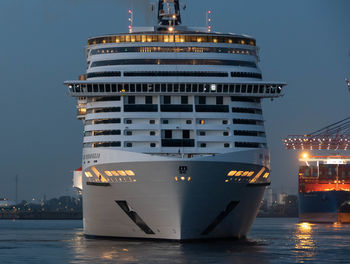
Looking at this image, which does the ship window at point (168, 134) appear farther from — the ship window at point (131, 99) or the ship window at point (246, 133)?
the ship window at point (246, 133)

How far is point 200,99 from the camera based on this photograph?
202 ft

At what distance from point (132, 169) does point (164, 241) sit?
5300 millimetres

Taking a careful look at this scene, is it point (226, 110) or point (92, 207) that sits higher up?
point (226, 110)

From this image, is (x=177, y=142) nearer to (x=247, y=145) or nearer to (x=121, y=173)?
(x=121, y=173)

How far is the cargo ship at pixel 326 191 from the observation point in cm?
14125

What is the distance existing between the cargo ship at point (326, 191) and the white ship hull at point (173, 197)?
82411 mm

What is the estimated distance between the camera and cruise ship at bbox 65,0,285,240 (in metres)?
57.4

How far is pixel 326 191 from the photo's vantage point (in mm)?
142875

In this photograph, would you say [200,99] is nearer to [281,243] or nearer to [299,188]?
[281,243]

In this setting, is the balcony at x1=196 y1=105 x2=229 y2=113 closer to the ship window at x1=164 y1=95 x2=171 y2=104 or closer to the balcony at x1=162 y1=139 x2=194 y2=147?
the ship window at x1=164 y1=95 x2=171 y2=104

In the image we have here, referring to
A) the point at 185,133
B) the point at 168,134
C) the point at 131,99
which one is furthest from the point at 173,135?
the point at 131,99

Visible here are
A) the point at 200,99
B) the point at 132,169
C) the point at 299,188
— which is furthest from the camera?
the point at 299,188

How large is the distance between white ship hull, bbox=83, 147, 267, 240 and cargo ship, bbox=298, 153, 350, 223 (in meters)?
82.4

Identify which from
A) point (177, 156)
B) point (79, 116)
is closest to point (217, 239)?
point (177, 156)
